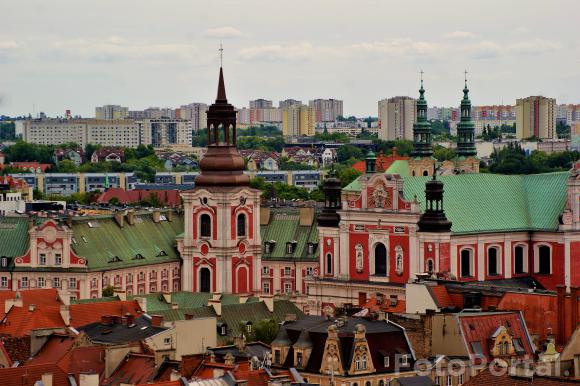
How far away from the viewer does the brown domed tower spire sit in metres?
140

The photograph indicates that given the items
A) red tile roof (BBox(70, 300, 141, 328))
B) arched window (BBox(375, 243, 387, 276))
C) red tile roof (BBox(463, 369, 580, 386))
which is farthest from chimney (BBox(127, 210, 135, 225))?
red tile roof (BBox(463, 369, 580, 386))

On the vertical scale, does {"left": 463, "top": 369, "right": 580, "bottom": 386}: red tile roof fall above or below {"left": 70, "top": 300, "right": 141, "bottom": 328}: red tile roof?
above

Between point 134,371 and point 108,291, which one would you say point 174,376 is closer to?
point 134,371

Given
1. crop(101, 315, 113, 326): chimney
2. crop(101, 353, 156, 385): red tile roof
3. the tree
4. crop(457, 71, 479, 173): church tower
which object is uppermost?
crop(457, 71, 479, 173): church tower

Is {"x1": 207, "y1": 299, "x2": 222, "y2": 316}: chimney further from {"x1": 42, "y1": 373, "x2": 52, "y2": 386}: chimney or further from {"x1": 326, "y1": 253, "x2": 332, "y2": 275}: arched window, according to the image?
{"x1": 42, "y1": 373, "x2": 52, "y2": 386}: chimney

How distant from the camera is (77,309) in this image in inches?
4082

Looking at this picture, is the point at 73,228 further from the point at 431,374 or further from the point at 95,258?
the point at 431,374

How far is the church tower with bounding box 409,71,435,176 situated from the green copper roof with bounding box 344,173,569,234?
38.2 meters

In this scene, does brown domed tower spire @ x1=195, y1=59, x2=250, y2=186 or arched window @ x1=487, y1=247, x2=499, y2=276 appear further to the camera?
brown domed tower spire @ x1=195, y1=59, x2=250, y2=186

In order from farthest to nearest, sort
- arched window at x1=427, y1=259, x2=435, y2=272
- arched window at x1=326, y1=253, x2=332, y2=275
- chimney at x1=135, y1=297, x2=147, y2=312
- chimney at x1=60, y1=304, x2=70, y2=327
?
arched window at x1=326, y1=253, x2=332, y2=275, arched window at x1=427, y1=259, x2=435, y2=272, chimney at x1=135, y1=297, x2=147, y2=312, chimney at x1=60, y1=304, x2=70, y2=327

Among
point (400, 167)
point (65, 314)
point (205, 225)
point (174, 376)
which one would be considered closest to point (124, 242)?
point (205, 225)

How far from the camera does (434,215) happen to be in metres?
123

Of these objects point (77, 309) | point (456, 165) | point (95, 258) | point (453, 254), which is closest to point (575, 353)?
point (77, 309)

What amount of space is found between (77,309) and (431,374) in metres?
26.0
